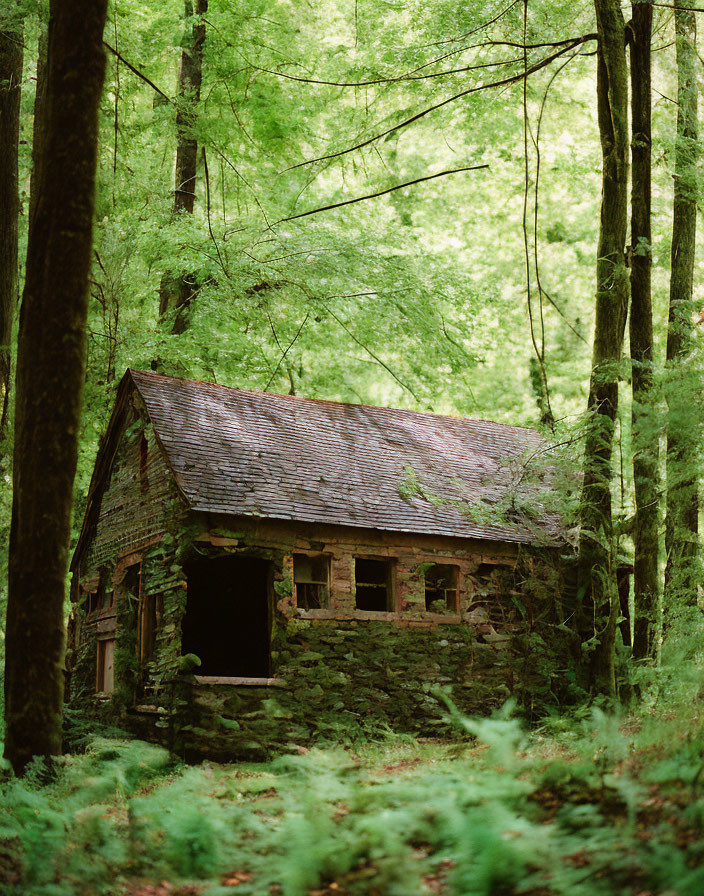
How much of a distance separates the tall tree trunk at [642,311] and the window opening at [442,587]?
116 inches

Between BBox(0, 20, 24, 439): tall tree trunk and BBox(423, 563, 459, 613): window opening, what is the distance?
278 inches

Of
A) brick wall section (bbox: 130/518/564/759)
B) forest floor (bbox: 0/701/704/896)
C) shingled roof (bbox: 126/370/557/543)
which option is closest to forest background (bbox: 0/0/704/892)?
shingled roof (bbox: 126/370/557/543)

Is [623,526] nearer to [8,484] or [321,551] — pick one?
[321,551]

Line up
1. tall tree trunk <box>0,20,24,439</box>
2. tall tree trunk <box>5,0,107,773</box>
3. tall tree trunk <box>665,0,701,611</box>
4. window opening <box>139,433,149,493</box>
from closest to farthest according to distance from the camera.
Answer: tall tree trunk <box>5,0,107,773</box>, tall tree trunk <box>665,0,701,611</box>, tall tree trunk <box>0,20,24,439</box>, window opening <box>139,433,149,493</box>

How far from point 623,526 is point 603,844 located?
9.53m

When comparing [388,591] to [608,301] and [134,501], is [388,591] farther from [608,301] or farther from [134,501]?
[608,301]

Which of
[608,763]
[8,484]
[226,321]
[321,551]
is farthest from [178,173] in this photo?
[608,763]

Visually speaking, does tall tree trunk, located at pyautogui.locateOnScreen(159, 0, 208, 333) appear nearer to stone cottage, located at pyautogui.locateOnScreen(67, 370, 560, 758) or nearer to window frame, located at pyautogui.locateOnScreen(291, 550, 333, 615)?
stone cottage, located at pyautogui.locateOnScreen(67, 370, 560, 758)

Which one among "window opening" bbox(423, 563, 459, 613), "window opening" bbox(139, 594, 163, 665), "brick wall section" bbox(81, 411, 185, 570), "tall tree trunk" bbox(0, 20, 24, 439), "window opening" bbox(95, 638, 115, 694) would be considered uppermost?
"tall tree trunk" bbox(0, 20, 24, 439)

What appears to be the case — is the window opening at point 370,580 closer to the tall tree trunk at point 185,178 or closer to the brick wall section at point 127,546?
the brick wall section at point 127,546

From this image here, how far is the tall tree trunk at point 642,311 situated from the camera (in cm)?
1246

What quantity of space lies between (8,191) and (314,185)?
10.4 m

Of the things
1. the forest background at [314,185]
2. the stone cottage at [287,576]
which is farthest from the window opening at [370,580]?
the forest background at [314,185]

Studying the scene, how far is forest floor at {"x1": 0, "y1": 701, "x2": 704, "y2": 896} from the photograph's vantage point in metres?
4.10
